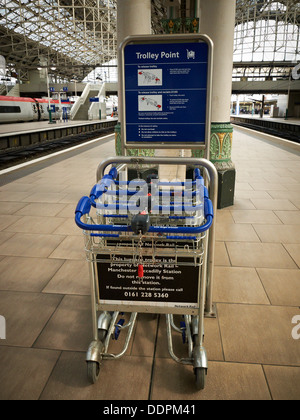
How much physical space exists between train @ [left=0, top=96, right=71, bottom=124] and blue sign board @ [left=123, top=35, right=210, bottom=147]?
22.6 m

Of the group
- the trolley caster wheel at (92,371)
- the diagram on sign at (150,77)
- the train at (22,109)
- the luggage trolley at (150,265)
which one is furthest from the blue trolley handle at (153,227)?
the train at (22,109)

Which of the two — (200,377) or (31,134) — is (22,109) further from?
(200,377)

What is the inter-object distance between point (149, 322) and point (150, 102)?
1.66 m

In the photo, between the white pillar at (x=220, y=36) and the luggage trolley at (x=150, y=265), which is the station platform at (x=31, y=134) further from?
the luggage trolley at (x=150, y=265)

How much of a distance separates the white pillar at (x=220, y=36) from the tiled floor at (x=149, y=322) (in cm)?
184

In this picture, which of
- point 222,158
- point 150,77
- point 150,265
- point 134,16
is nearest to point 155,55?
point 150,77

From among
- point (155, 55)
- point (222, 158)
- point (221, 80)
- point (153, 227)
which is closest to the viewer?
point (153, 227)

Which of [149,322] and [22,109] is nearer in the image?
[149,322]

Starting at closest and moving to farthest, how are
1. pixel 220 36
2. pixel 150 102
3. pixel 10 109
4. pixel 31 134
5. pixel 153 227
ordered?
pixel 153 227
pixel 150 102
pixel 220 36
pixel 31 134
pixel 10 109

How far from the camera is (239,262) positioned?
11.2ft

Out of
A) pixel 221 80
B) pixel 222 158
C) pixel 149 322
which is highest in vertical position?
pixel 221 80

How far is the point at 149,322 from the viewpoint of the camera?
8.14ft

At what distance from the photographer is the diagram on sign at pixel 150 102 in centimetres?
243

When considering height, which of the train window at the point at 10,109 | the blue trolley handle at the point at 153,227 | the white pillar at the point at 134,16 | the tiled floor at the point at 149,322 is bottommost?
the tiled floor at the point at 149,322
